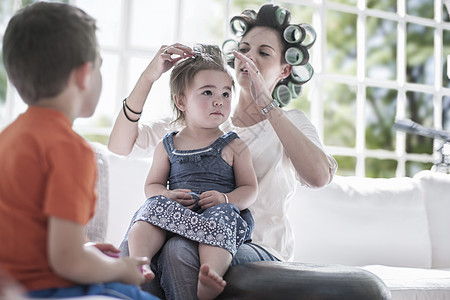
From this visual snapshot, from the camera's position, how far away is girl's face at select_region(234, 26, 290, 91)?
2.12m

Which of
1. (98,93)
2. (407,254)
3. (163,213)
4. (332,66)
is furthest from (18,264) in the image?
(332,66)

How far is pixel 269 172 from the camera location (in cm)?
203

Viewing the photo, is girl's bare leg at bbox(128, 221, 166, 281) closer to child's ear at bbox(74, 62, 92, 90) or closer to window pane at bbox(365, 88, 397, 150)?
child's ear at bbox(74, 62, 92, 90)

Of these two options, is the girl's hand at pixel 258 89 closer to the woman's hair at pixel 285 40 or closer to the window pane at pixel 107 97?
the woman's hair at pixel 285 40

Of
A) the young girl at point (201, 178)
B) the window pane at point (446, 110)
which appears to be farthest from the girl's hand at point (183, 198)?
the window pane at point (446, 110)

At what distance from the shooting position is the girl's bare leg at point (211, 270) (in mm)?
1377

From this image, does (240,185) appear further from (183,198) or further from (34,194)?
(34,194)

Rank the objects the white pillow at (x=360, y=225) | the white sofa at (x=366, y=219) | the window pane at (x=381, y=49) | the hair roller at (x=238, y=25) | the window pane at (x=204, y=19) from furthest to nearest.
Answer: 1. the window pane at (x=381, y=49)
2. the window pane at (x=204, y=19)
3. the white pillow at (x=360, y=225)
4. the white sofa at (x=366, y=219)
5. the hair roller at (x=238, y=25)

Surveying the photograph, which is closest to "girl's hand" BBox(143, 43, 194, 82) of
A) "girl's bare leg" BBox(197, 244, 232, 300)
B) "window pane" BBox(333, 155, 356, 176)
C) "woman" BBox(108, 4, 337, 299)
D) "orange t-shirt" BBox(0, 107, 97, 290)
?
"woman" BBox(108, 4, 337, 299)

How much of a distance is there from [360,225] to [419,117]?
313 inches

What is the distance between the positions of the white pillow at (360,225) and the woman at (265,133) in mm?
651

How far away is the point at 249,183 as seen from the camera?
183cm

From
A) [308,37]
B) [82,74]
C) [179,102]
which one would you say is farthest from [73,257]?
[308,37]

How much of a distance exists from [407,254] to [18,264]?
2.36 m
